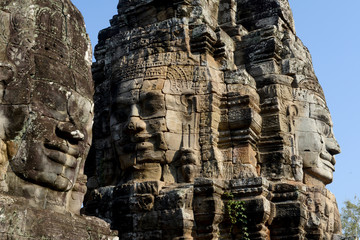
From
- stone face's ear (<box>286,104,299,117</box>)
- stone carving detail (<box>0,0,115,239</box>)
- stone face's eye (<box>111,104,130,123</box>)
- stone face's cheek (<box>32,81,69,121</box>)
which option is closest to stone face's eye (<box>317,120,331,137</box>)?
stone face's ear (<box>286,104,299,117</box>)

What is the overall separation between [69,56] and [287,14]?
29.0 ft

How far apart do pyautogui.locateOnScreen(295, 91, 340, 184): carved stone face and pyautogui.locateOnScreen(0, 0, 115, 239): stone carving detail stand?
6.59 meters

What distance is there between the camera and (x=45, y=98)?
5.48 meters

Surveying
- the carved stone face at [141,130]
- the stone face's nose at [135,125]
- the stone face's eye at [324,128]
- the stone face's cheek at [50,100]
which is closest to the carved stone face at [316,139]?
the stone face's eye at [324,128]

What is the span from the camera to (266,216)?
9812 mm

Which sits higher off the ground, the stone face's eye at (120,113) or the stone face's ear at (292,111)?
the stone face's ear at (292,111)

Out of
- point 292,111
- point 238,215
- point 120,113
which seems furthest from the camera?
point 292,111

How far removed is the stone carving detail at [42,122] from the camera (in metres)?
Answer: 5.15

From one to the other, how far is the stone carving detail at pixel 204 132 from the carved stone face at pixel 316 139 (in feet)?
0.08

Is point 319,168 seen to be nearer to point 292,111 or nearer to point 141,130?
point 292,111

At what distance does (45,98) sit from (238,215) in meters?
5.36

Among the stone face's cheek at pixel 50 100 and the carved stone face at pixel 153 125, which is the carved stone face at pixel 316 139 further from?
the stone face's cheek at pixel 50 100

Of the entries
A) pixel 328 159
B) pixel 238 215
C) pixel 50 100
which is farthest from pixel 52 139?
pixel 328 159

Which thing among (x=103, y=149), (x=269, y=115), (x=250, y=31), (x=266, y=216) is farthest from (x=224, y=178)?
(x=250, y=31)
